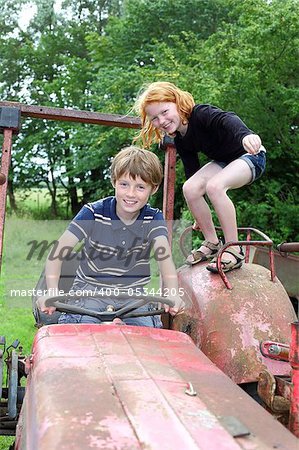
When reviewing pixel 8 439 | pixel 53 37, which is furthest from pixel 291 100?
pixel 53 37

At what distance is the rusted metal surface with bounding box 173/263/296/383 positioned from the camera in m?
2.20

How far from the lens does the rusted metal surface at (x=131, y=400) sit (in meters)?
1.27

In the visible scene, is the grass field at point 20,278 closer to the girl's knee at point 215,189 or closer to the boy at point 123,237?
the boy at point 123,237

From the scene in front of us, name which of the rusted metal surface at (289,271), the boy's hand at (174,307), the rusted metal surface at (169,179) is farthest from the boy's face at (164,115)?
the rusted metal surface at (289,271)

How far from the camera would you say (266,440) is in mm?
1322

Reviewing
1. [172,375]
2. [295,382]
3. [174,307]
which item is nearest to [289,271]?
[174,307]

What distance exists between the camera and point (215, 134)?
2936 millimetres

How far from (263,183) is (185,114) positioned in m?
4.13

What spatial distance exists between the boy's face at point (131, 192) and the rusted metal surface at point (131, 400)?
77 cm

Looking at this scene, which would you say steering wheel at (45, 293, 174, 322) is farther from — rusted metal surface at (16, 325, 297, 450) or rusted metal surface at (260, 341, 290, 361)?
rusted metal surface at (260, 341, 290, 361)

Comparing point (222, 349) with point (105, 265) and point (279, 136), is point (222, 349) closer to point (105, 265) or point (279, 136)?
point (105, 265)

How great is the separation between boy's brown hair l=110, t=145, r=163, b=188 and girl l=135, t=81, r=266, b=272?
29 cm

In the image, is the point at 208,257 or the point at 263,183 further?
the point at 263,183

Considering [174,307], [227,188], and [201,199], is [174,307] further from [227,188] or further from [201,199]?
[201,199]
